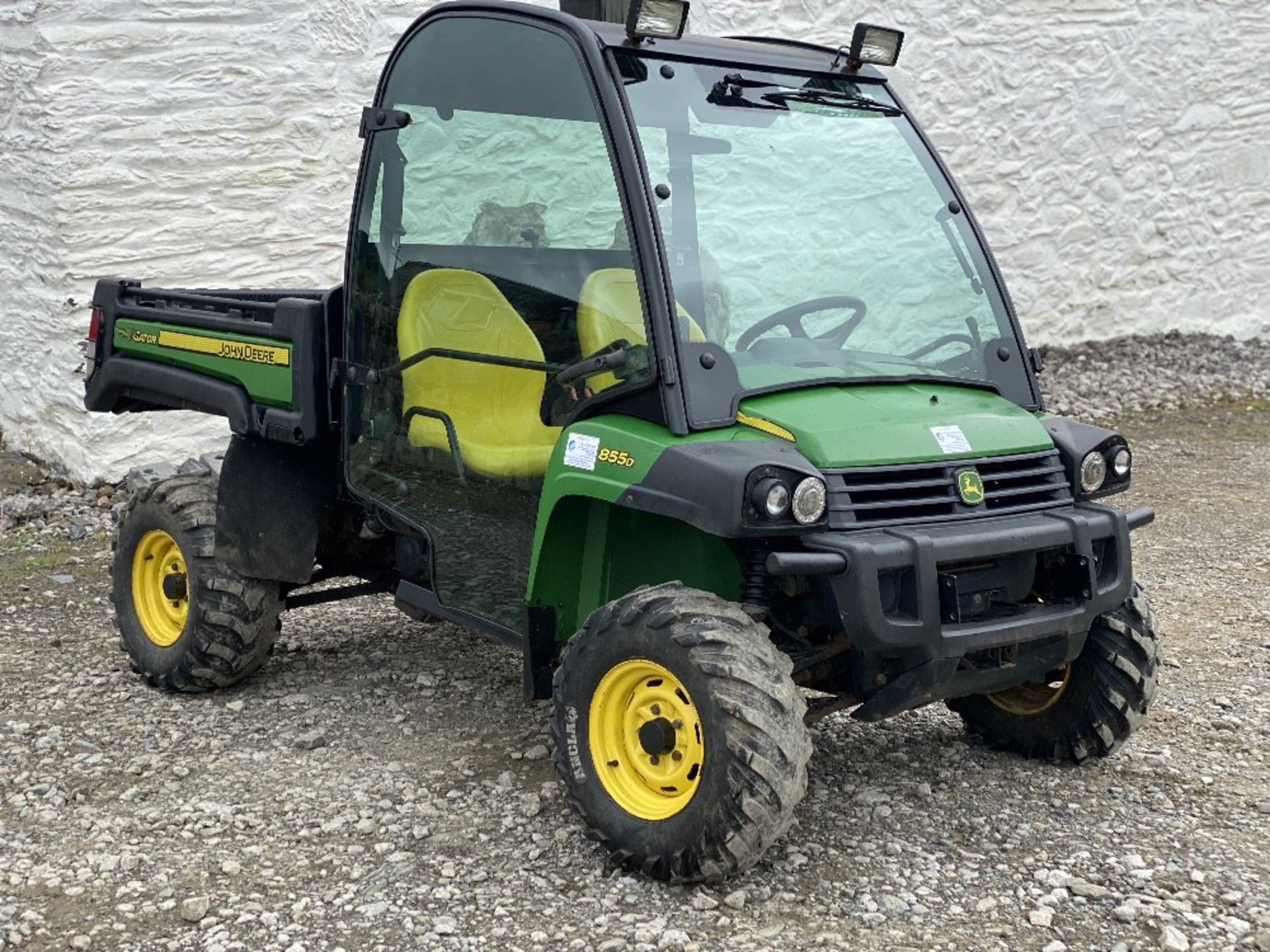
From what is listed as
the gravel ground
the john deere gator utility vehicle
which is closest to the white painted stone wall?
the gravel ground

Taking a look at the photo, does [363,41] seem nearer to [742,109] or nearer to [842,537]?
[742,109]

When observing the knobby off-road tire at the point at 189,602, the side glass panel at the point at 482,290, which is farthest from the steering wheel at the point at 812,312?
the knobby off-road tire at the point at 189,602

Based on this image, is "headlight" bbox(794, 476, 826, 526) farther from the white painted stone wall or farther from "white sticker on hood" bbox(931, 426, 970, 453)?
the white painted stone wall

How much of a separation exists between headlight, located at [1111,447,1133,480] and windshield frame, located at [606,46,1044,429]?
0.27 metres

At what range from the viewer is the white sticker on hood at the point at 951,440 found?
386 centimetres

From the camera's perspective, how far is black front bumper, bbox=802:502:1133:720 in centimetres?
363

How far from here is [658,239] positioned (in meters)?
3.88

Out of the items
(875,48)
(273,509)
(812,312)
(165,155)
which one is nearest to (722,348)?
(812,312)

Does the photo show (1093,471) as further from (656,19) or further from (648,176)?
(656,19)

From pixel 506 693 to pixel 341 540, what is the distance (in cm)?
79

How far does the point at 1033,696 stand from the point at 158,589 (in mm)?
2988

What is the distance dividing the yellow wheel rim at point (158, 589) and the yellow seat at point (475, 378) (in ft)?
4.38

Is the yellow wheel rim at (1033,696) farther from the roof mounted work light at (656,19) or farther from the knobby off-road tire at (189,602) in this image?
the knobby off-road tire at (189,602)

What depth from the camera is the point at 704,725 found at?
142 inches
